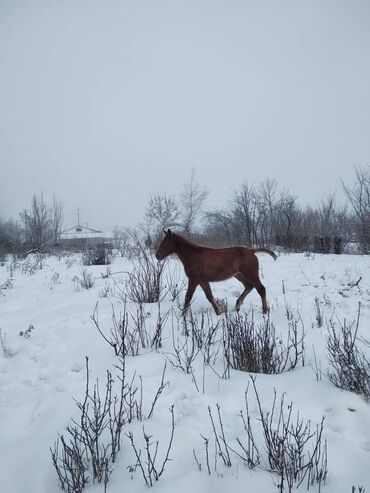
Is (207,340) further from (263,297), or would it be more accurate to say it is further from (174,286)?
(174,286)

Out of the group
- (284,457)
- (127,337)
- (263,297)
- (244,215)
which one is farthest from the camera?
(244,215)

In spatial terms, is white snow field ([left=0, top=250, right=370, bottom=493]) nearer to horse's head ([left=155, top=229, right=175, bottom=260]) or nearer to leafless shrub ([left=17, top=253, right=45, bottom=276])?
horse's head ([left=155, top=229, right=175, bottom=260])

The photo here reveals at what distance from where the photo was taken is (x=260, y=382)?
2418 mm

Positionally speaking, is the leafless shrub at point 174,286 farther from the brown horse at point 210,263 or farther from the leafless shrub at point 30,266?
the leafless shrub at point 30,266

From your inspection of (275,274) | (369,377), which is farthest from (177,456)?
(275,274)

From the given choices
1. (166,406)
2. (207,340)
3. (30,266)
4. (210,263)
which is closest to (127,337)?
(207,340)

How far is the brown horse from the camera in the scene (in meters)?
4.40

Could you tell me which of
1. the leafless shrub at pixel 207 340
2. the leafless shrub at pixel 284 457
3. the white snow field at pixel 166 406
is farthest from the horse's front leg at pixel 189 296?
the leafless shrub at pixel 284 457

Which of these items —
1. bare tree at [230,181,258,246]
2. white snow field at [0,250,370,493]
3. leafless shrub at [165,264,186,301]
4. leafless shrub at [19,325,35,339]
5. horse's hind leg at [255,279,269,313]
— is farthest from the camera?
bare tree at [230,181,258,246]

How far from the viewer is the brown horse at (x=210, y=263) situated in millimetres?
4398

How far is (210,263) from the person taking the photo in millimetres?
4395

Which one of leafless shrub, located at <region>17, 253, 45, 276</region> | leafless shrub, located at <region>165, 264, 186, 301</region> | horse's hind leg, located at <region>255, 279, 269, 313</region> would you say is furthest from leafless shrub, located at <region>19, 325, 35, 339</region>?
leafless shrub, located at <region>17, 253, 45, 276</region>

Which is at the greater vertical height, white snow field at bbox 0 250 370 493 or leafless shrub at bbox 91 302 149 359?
leafless shrub at bbox 91 302 149 359

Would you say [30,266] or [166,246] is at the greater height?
[166,246]
